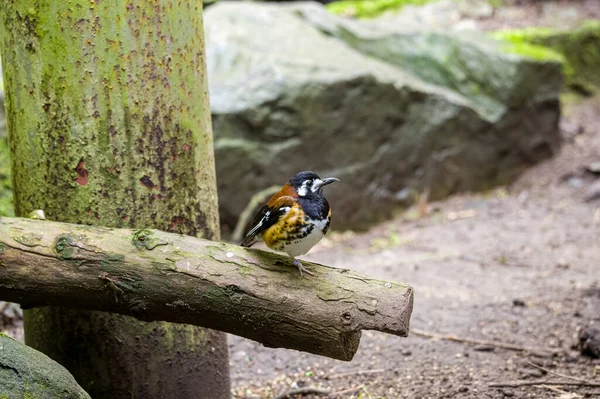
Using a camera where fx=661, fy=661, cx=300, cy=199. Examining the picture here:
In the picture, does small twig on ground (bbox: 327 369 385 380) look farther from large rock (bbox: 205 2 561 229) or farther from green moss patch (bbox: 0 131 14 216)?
green moss patch (bbox: 0 131 14 216)

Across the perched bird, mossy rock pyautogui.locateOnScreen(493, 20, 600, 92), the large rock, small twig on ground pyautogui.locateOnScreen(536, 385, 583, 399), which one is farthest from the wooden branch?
mossy rock pyautogui.locateOnScreen(493, 20, 600, 92)

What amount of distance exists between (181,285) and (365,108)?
4476mm

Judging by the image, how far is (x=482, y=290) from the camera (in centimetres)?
520

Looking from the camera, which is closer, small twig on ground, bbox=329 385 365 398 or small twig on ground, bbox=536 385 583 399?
small twig on ground, bbox=536 385 583 399

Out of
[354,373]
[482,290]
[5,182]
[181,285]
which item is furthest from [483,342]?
[5,182]

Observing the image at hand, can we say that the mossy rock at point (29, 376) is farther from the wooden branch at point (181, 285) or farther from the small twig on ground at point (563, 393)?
the small twig on ground at point (563, 393)

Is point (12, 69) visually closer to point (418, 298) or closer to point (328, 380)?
point (328, 380)

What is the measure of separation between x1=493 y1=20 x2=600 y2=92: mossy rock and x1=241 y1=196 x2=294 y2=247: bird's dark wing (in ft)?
22.9

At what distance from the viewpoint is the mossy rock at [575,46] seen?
900cm

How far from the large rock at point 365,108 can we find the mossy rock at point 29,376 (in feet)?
12.3

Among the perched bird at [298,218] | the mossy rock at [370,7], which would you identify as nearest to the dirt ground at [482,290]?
the perched bird at [298,218]

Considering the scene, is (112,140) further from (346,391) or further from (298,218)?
(346,391)

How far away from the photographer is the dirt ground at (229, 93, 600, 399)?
12.1ft

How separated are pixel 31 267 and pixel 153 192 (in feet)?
2.12
